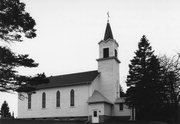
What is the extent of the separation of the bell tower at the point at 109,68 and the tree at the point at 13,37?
2663 cm

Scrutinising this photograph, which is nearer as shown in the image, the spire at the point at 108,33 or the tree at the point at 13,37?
the tree at the point at 13,37

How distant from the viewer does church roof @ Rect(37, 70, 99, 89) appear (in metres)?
47.3

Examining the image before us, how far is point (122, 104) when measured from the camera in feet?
151

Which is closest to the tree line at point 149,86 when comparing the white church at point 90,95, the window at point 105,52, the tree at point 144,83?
the tree at point 144,83

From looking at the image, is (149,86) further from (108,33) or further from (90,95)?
(108,33)

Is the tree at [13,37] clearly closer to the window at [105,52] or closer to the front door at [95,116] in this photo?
the front door at [95,116]

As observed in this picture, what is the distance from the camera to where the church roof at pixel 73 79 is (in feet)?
155

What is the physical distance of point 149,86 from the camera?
37344mm

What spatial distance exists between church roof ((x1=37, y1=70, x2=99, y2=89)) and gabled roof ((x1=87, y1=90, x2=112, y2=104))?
90.8 inches

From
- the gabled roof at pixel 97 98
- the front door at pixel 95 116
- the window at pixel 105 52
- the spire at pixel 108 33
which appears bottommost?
the front door at pixel 95 116

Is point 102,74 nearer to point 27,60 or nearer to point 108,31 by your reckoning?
point 108,31

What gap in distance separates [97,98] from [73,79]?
726 centimetres

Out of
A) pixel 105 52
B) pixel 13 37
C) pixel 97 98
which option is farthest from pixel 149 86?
pixel 13 37

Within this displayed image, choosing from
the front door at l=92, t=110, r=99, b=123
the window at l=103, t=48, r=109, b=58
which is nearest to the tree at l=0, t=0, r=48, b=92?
the front door at l=92, t=110, r=99, b=123
